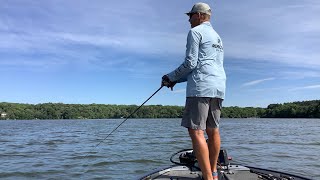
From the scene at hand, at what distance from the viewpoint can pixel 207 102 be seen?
491cm

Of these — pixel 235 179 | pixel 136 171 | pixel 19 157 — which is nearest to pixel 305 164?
pixel 136 171

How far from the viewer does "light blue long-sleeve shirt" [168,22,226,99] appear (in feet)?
15.9

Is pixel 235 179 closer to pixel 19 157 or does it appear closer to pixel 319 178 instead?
pixel 319 178

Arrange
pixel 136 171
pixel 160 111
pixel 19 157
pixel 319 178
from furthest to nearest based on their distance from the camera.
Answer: pixel 160 111 → pixel 19 157 → pixel 136 171 → pixel 319 178

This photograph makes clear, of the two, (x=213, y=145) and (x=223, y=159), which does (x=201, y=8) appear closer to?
(x=213, y=145)

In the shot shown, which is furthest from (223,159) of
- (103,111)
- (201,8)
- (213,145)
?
(103,111)

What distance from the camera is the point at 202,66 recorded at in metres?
4.92

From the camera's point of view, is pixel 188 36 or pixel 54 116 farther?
pixel 54 116

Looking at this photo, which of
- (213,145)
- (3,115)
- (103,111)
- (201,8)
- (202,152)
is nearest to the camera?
(202,152)

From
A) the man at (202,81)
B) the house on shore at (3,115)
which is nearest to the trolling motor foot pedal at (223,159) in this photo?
the man at (202,81)

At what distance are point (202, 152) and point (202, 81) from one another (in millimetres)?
944

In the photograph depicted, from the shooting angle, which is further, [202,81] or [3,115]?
[3,115]

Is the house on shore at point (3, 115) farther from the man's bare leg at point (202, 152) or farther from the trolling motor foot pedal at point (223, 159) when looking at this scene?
the man's bare leg at point (202, 152)

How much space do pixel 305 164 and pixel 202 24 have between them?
10120mm
